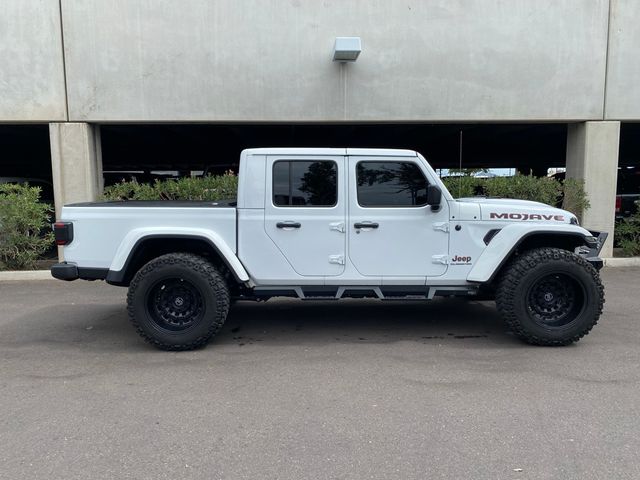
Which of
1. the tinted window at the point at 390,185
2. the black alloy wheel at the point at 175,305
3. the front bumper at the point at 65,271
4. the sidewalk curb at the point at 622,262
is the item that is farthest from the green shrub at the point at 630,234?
the front bumper at the point at 65,271

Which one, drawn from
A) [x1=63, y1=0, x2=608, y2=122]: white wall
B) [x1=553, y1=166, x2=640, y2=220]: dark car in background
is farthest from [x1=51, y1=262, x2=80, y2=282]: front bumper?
[x1=553, y1=166, x2=640, y2=220]: dark car in background

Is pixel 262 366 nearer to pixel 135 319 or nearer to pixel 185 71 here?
pixel 135 319

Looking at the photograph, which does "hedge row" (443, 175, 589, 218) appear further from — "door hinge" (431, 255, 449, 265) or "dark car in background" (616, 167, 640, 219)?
"door hinge" (431, 255, 449, 265)

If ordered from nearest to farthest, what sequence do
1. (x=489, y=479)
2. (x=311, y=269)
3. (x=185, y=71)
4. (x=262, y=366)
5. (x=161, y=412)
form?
(x=489, y=479) → (x=161, y=412) → (x=262, y=366) → (x=311, y=269) → (x=185, y=71)

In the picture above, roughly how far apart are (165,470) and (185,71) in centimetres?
798

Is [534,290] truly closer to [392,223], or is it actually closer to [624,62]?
[392,223]

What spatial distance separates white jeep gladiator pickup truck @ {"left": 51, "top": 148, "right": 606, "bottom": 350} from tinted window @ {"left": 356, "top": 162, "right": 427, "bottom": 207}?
0.01m

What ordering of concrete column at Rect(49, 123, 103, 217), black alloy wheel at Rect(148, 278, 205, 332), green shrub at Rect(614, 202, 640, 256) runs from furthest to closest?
green shrub at Rect(614, 202, 640, 256), concrete column at Rect(49, 123, 103, 217), black alloy wheel at Rect(148, 278, 205, 332)

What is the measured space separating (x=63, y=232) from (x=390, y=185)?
3304mm

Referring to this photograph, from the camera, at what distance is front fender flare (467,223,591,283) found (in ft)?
15.9

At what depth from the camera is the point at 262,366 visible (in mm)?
4465

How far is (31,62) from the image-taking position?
9062 millimetres

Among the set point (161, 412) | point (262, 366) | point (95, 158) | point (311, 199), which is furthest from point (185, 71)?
point (161, 412)

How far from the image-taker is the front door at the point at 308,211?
489 centimetres
